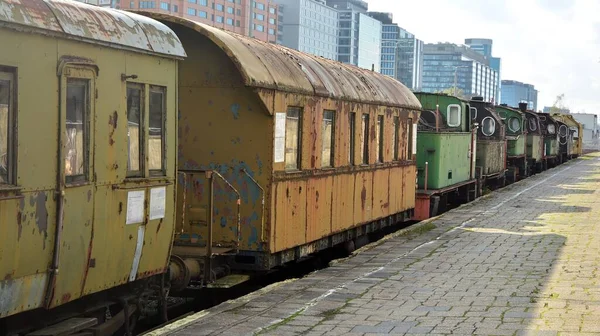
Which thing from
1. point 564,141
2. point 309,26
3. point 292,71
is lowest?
point 564,141

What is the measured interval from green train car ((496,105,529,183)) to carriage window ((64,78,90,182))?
1214 inches

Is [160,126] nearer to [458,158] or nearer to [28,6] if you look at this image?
→ [28,6]

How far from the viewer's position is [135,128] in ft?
26.5

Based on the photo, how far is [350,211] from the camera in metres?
14.5

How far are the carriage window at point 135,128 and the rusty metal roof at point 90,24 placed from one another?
0.40m

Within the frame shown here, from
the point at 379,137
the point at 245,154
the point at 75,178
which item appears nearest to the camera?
the point at 75,178

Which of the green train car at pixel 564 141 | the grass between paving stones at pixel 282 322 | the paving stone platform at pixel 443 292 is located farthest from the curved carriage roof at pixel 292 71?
the green train car at pixel 564 141

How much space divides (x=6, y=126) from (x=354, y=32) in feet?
592

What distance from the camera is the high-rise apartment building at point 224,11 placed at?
11662 cm

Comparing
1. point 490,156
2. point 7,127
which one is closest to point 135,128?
point 7,127

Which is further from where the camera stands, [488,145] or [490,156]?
[490,156]

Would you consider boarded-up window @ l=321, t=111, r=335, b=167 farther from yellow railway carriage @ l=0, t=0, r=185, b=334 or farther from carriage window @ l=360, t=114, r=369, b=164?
yellow railway carriage @ l=0, t=0, r=185, b=334

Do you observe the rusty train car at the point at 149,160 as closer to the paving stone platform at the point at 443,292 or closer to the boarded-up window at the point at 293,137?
the boarded-up window at the point at 293,137

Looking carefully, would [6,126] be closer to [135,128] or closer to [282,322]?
[135,128]
